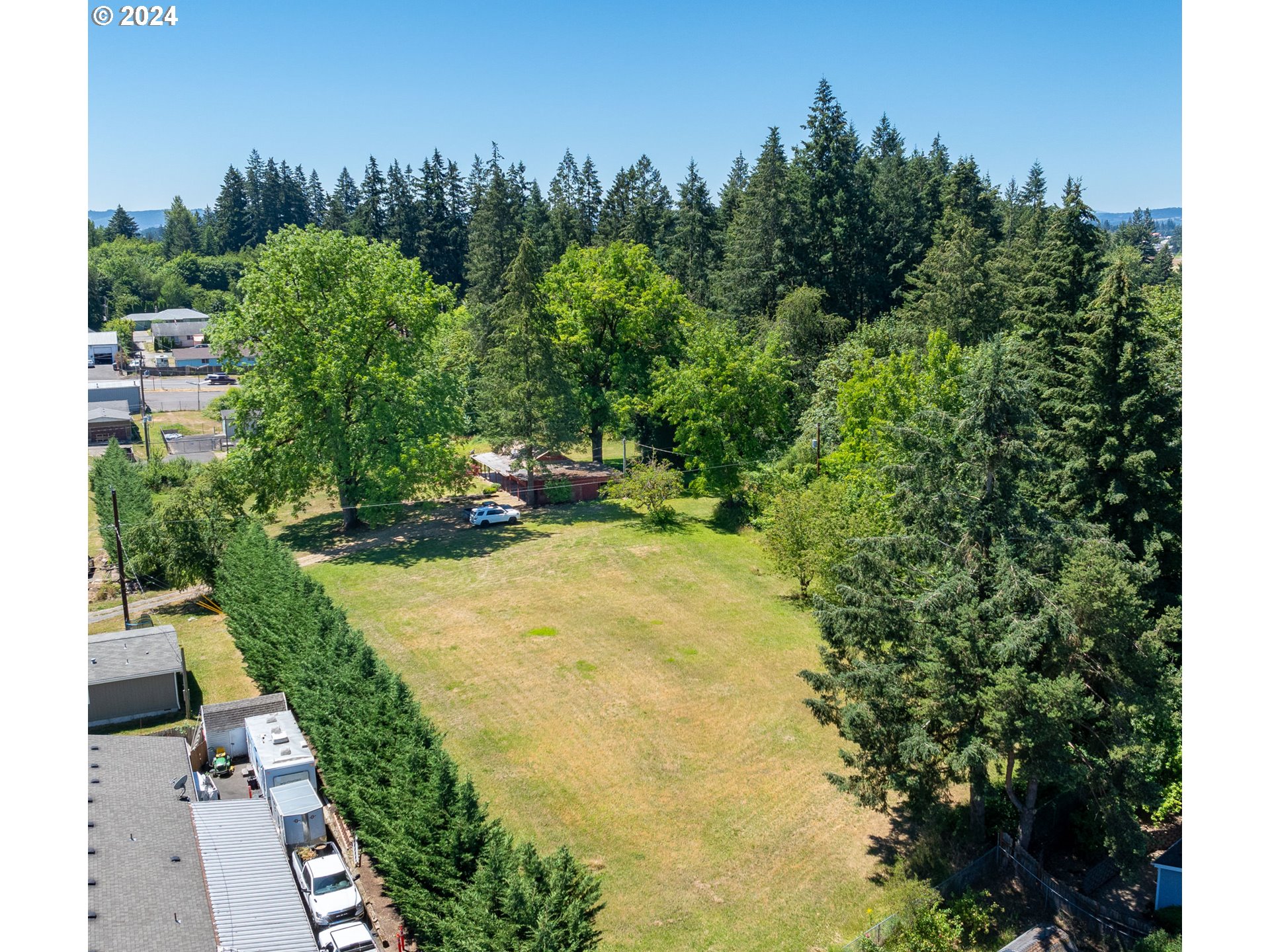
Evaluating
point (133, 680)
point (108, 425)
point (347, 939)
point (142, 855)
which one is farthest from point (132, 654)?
point (108, 425)

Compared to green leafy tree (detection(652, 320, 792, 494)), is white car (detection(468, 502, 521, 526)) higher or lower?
lower

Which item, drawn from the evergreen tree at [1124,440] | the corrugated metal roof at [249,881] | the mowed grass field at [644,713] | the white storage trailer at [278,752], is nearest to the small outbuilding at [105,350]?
the mowed grass field at [644,713]

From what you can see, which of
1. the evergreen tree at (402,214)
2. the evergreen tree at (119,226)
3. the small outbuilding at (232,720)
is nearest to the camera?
the small outbuilding at (232,720)

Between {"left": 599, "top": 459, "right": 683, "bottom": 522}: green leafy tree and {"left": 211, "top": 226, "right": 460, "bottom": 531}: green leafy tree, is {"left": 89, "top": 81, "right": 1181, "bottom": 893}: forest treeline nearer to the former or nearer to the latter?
{"left": 211, "top": 226, "right": 460, "bottom": 531}: green leafy tree

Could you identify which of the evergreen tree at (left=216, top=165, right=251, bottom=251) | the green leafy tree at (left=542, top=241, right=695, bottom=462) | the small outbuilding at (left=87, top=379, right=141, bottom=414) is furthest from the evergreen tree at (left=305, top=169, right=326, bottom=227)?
the green leafy tree at (left=542, top=241, right=695, bottom=462)

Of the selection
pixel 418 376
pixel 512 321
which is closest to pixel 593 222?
pixel 512 321

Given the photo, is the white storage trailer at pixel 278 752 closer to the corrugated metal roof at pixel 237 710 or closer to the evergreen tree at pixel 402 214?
the corrugated metal roof at pixel 237 710

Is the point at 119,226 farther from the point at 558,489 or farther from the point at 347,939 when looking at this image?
the point at 347,939
